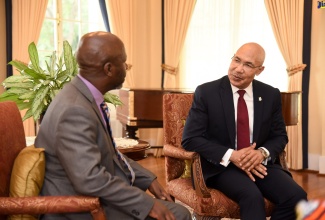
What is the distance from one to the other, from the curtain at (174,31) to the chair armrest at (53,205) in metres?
5.38

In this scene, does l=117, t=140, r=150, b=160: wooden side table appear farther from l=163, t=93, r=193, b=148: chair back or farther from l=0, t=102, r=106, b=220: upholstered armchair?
l=0, t=102, r=106, b=220: upholstered armchair

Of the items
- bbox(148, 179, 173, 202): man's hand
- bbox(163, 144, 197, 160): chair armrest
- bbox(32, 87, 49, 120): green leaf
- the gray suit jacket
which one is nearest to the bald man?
the gray suit jacket

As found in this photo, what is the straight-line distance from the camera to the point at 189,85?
7.27 metres

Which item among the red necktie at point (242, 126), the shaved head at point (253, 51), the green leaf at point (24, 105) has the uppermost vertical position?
the shaved head at point (253, 51)

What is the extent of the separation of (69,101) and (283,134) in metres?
1.79

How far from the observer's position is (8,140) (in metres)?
2.20

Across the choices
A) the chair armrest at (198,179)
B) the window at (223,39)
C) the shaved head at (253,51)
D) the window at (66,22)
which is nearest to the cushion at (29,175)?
the chair armrest at (198,179)

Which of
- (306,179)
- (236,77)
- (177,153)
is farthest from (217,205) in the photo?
(306,179)

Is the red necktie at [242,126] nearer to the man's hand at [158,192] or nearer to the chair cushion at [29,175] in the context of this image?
the man's hand at [158,192]

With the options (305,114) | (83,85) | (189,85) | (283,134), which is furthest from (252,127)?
(189,85)

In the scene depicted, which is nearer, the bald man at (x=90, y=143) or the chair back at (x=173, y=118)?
the bald man at (x=90, y=143)

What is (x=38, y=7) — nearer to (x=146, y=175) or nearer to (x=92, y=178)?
(x=146, y=175)

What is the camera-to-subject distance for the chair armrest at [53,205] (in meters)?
1.92

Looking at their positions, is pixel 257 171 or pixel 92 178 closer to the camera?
pixel 92 178
